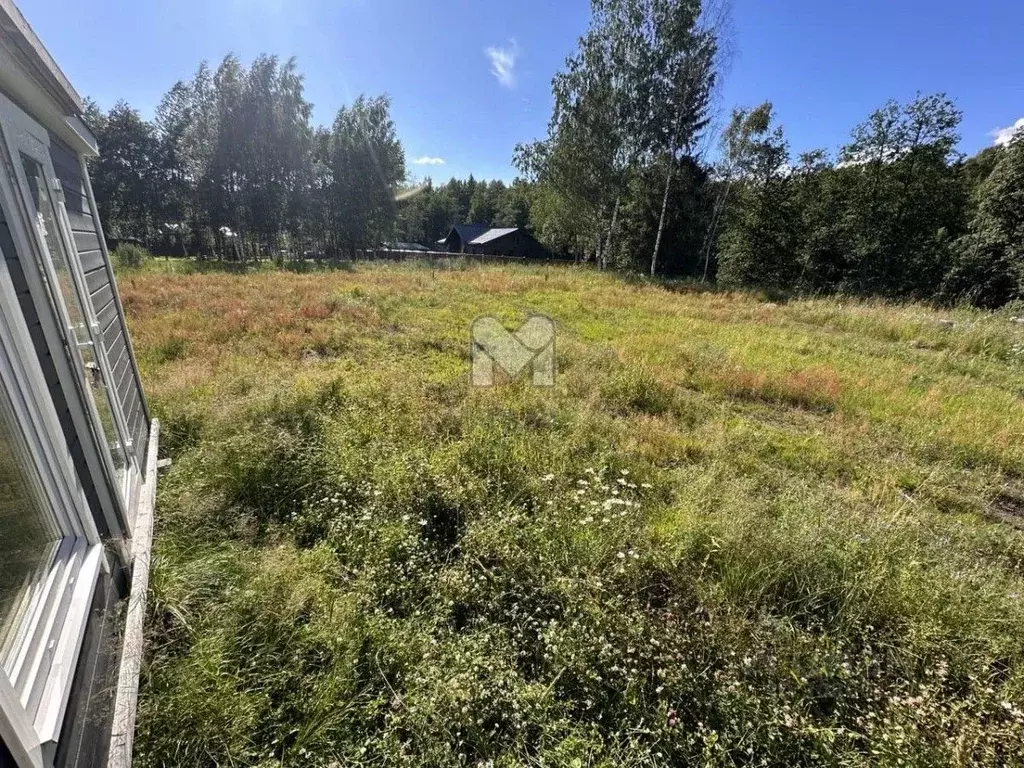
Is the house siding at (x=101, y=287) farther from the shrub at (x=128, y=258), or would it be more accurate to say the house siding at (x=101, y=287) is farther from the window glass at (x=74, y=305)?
the shrub at (x=128, y=258)

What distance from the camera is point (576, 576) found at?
231 centimetres

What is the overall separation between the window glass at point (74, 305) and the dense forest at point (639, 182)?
18595 millimetres

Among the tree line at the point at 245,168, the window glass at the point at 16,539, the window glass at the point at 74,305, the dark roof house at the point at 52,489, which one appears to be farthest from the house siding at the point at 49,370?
the tree line at the point at 245,168

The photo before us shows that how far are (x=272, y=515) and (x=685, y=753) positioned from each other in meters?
2.60

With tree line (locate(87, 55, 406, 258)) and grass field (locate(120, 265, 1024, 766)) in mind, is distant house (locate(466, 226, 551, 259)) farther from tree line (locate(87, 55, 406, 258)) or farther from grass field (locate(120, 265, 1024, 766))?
grass field (locate(120, 265, 1024, 766))

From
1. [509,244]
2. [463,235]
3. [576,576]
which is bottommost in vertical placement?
[576,576]

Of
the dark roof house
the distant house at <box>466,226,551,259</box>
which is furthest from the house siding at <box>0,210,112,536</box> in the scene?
the distant house at <box>466,226,551,259</box>

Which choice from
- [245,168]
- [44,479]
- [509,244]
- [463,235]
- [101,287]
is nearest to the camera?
[44,479]

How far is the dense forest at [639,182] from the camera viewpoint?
627 inches

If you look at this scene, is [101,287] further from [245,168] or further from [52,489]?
[245,168]

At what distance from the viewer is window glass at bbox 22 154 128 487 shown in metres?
1.95

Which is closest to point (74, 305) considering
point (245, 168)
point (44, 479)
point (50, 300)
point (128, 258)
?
point (50, 300)

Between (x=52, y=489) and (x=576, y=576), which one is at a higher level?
(x=52, y=489)

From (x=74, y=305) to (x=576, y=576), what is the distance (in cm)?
→ 296
